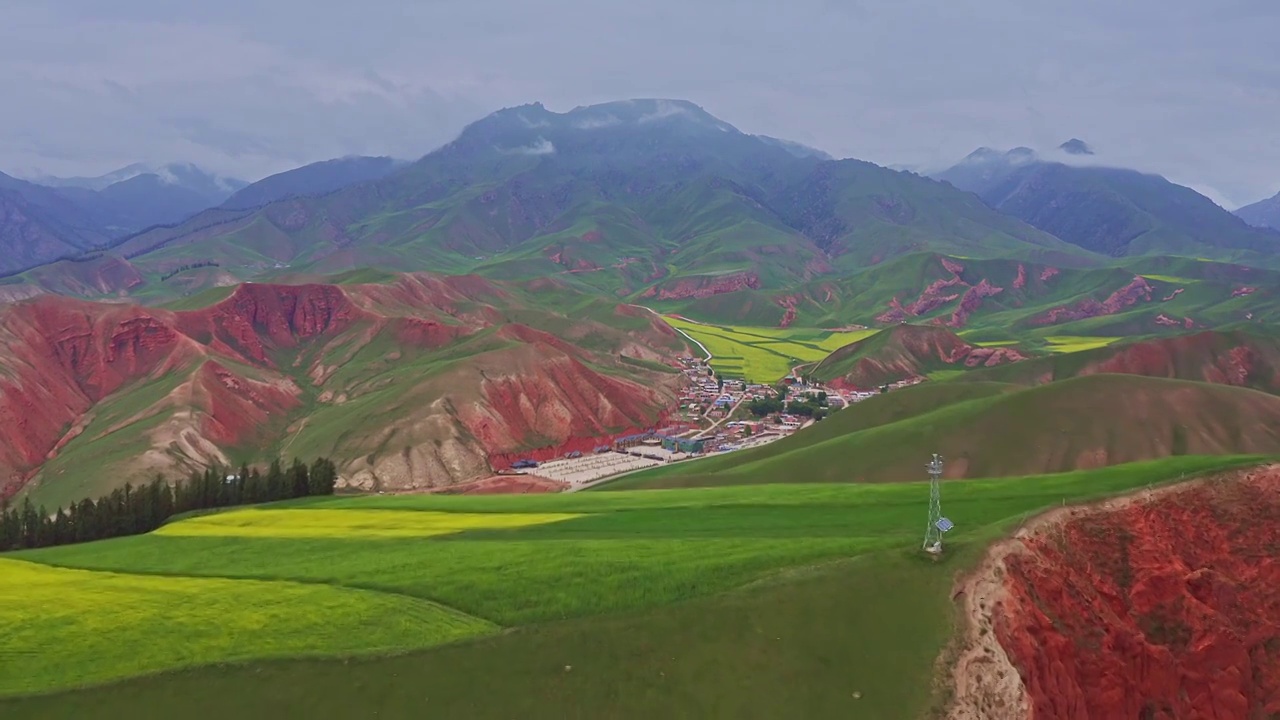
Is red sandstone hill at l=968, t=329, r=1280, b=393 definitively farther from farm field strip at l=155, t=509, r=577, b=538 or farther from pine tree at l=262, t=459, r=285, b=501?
pine tree at l=262, t=459, r=285, b=501

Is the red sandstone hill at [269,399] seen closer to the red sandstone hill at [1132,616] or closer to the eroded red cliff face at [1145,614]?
the red sandstone hill at [1132,616]

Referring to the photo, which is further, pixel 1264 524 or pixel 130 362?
pixel 130 362

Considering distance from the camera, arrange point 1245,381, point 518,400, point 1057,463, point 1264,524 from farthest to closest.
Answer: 1. point 1245,381
2. point 518,400
3. point 1057,463
4. point 1264,524

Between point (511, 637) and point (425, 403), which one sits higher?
Answer: point (425, 403)

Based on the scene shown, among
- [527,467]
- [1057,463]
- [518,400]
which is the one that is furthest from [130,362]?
[1057,463]

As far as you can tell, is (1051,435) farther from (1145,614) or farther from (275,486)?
(275,486)

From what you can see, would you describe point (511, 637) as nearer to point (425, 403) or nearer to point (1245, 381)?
point (425, 403)
